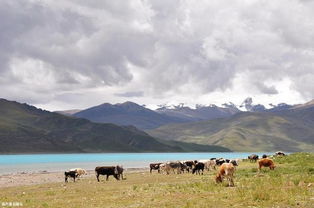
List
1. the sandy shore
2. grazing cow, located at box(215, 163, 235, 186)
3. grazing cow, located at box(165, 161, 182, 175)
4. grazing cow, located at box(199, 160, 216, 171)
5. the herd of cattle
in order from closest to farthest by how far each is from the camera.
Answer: grazing cow, located at box(215, 163, 235, 186)
the herd of cattle
the sandy shore
grazing cow, located at box(165, 161, 182, 175)
grazing cow, located at box(199, 160, 216, 171)

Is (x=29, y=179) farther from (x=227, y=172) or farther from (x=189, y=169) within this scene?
(x=227, y=172)

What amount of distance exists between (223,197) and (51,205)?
382 inches

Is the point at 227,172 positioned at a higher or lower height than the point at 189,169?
higher

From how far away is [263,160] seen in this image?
4259 centimetres

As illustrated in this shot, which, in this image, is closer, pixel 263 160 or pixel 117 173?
pixel 263 160

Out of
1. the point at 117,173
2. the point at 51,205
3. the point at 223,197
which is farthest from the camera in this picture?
the point at 117,173

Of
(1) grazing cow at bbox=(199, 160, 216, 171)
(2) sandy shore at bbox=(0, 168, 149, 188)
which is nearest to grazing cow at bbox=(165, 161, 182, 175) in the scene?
(1) grazing cow at bbox=(199, 160, 216, 171)

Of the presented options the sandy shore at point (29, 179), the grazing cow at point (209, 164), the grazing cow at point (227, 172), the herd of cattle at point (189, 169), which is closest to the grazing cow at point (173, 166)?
the herd of cattle at point (189, 169)

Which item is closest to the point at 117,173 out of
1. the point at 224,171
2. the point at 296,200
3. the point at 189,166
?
the point at 189,166

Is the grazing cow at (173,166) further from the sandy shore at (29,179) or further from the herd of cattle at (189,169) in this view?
the sandy shore at (29,179)

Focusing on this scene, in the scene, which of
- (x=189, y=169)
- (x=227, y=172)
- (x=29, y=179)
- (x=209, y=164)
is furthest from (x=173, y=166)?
(x=227, y=172)

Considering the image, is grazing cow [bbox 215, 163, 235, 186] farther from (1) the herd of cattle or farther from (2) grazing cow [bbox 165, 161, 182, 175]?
(2) grazing cow [bbox 165, 161, 182, 175]

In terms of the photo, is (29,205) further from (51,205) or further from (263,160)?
(263,160)

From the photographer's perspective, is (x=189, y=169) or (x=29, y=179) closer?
(x=189, y=169)
